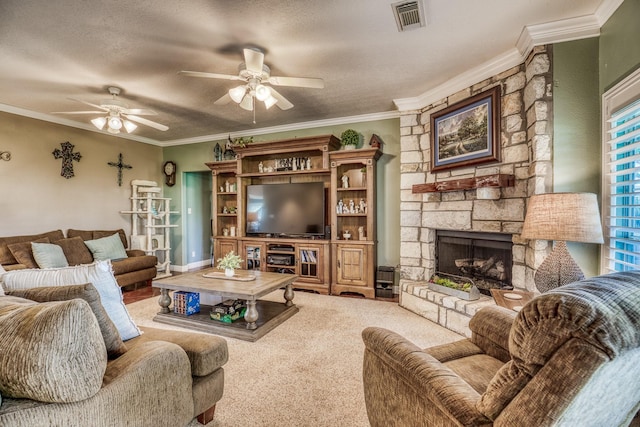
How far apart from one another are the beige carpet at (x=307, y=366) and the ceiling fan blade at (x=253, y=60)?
7.80 feet

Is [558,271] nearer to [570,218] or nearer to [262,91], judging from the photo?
[570,218]

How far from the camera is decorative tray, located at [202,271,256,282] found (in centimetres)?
321

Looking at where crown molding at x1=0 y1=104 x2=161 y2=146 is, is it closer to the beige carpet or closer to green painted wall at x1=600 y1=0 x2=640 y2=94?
the beige carpet

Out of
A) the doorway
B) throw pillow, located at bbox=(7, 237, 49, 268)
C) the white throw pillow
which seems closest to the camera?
the white throw pillow

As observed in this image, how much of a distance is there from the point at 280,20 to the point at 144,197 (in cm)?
456

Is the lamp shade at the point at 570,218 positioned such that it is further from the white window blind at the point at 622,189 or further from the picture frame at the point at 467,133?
the picture frame at the point at 467,133

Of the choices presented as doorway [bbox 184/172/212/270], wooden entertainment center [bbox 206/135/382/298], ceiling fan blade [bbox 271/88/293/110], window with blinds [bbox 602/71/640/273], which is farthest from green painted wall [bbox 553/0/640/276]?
doorway [bbox 184/172/212/270]

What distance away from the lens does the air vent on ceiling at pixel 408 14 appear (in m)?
2.11

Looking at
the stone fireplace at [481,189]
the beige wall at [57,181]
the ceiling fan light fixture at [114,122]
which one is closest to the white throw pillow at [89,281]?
the ceiling fan light fixture at [114,122]

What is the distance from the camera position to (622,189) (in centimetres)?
211

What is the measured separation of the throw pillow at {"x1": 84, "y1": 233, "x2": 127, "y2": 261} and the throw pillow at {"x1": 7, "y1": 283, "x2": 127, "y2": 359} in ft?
11.2

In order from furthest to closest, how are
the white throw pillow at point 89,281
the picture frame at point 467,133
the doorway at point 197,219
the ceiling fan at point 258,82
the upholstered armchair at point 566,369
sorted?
the doorway at point 197,219, the picture frame at point 467,133, the ceiling fan at point 258,82, the white throw pillow at point 89,281, the upholstered armchair at point 566,369

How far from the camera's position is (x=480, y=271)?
335 cm

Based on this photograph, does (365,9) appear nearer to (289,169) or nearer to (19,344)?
(19,344)
